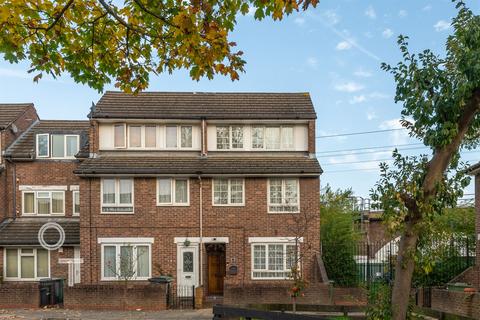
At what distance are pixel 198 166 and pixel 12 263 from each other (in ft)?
33.5

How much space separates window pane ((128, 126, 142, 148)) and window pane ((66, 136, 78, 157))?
12.3 feet

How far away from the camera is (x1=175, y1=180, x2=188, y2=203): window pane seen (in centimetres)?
2270

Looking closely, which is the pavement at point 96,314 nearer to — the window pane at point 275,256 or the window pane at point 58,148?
the window pane at point 275,256

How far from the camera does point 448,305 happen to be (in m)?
14.0

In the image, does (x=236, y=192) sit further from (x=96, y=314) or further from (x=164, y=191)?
(x=96, y=314)

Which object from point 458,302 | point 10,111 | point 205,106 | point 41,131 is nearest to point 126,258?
point 205,106

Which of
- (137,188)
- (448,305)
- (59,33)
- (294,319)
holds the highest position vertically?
(59,33)

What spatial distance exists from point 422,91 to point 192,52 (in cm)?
387

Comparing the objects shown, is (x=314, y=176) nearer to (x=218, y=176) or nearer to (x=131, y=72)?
(x=218, y=176)

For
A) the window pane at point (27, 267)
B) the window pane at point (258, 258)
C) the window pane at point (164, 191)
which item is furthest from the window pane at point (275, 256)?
the window pane at point (27, 267)

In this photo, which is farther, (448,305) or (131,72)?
(448,305)

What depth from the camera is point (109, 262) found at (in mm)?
22344

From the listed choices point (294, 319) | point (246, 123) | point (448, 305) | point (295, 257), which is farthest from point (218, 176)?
point (294, 319)

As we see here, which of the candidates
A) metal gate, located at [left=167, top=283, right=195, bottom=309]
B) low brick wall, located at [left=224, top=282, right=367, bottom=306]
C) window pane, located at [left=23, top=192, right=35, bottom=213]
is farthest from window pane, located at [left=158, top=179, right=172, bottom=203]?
window pane, located at [left=23, top=192, right=35, bottom=213]
